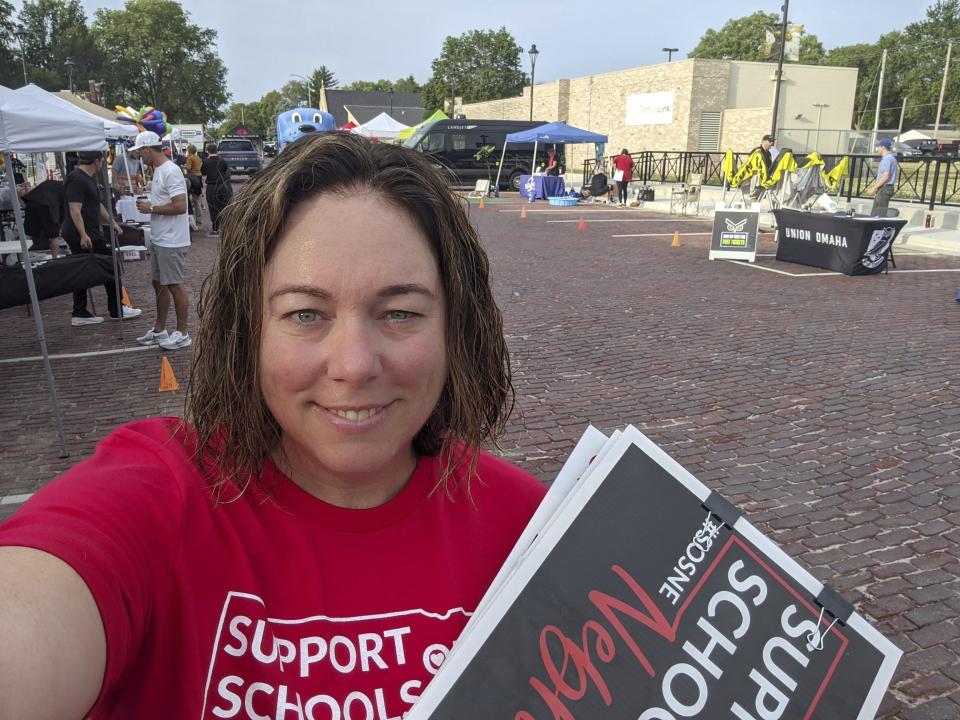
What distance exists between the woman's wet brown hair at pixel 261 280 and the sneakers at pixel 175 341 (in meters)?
6.60

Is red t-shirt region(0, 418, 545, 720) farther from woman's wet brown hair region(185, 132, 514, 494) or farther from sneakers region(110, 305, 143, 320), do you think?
sneakers region(110, 305, 143, 320)

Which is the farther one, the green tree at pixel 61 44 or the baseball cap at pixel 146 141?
the green tree at pixel 61 44

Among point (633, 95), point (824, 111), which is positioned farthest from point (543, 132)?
point (824, 111)

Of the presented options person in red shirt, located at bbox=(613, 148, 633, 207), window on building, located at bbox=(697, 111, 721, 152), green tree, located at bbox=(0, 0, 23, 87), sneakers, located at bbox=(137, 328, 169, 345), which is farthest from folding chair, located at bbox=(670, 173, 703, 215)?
green tree, located at bbox=(0, 0, 23, 87)

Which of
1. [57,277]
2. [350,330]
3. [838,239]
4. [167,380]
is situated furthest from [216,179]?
[350,330]

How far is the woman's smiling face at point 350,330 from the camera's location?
1115mm

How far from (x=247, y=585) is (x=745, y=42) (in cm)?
10540

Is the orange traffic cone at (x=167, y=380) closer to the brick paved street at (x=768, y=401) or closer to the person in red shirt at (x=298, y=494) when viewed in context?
the brick paved street at (x=768, y=401)

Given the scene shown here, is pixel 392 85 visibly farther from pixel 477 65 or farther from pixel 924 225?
pixel 924 225

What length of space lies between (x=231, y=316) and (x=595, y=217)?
21.2 metres

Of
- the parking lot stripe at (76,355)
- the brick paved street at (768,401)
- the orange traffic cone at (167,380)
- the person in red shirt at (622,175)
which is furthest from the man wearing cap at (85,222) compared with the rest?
the person in red shirt at (622,175)

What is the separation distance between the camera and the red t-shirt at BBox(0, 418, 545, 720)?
3.18 ft

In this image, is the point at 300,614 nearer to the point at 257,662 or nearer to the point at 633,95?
the point at 257,662

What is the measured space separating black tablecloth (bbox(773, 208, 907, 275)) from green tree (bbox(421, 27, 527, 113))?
8353cm
